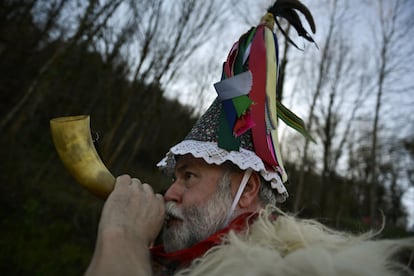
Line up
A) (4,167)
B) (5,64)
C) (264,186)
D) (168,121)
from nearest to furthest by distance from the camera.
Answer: (264,186) < (4,167) < (5,64) < (168,121)

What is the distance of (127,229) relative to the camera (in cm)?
117

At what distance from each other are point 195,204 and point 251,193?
27 centimetres

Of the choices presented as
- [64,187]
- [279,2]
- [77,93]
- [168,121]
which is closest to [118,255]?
[279,2]

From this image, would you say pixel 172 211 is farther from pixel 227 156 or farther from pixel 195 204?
pixel 227 156

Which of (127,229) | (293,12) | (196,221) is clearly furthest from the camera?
(293,12)

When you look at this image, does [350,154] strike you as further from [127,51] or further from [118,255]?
[118,255]

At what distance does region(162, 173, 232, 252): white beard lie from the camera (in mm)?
1404

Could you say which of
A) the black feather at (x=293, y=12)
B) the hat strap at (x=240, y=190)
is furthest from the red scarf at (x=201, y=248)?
the black feather at (x=293, y=12)

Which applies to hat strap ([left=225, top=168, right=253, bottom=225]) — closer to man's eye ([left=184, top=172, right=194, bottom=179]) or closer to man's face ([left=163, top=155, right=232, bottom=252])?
man's face ([left=163, top=155, right=232, bottom=252])

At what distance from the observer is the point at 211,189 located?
58.2 inches

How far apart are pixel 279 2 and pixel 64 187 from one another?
9585 millimetres

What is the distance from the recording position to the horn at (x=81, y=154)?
1.43 meters

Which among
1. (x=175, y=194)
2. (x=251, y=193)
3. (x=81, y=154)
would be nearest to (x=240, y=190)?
(x=251, y=193)

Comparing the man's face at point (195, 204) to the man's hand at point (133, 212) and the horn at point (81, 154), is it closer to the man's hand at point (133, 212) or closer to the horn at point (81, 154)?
the man's hand at point (133, 212)
